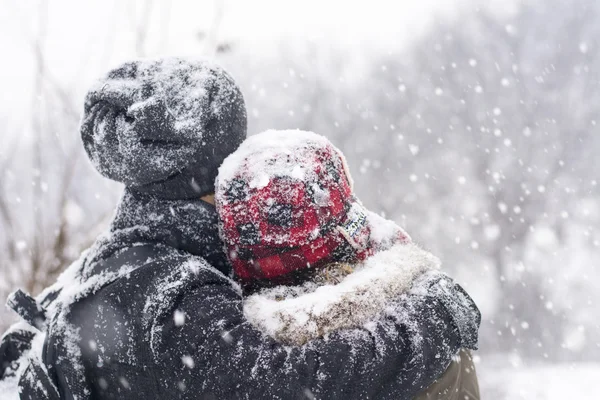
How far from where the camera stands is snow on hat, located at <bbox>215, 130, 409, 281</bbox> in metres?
1.19

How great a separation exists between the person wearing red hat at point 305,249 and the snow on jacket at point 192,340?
0.05 metres

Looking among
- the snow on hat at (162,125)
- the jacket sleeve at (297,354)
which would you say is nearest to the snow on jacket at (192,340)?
the jacket sleeve at (297,354)

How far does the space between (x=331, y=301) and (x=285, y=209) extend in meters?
0.24

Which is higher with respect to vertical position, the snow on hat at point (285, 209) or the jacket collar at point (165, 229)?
the snow on hat at point (285, 209)

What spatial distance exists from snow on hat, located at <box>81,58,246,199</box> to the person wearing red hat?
9 centimetres

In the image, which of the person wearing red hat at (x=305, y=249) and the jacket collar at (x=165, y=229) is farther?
the jacket collar at (x=165, y=229)

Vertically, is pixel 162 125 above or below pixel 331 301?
above

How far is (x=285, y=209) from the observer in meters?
1.18

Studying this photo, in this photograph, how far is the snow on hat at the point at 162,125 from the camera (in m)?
1.24

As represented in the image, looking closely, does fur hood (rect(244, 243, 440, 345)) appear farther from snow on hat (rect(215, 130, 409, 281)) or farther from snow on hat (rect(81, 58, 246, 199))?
snow on hat (rect(81, 58, 246, 199))

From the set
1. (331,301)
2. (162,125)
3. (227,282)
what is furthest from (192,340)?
(162,125)

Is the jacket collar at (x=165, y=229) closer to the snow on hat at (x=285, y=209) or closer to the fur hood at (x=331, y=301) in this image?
the snow on hat at (x=285, y=209)

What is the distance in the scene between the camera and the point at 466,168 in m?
13.0

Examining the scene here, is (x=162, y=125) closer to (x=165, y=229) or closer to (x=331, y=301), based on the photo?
(x=165, y=229)
